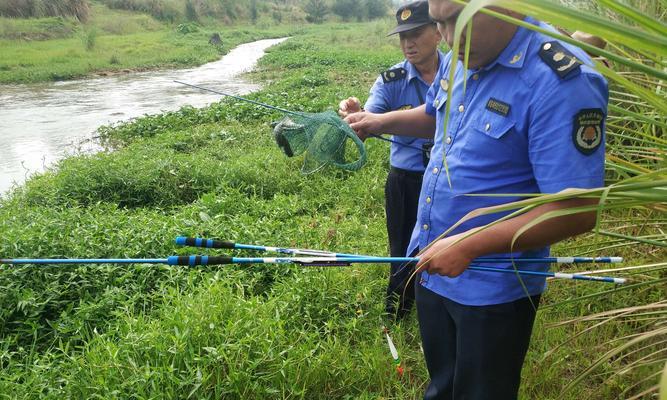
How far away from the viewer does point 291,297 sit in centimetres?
299

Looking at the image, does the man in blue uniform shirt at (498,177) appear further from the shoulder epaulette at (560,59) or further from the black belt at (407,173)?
the black belt at (407,173)

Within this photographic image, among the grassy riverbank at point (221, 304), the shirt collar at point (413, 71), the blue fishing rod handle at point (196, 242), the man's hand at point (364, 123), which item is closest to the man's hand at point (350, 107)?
the man's hand at point (364, 123)

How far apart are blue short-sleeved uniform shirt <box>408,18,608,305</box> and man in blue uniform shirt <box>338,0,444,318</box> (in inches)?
30.8

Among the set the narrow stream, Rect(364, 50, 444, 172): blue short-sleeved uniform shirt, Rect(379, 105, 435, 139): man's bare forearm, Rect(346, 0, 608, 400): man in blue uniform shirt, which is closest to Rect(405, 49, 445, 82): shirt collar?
Rect(364, 50, 444, 172): blue short-sleeved uniform shirt

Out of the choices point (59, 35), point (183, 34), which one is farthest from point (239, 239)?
point (183, 34)

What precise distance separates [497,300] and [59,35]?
→ 26681 mm

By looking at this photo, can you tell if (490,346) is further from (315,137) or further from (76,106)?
(76,106)

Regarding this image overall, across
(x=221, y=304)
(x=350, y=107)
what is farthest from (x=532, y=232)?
(x=221, y=304)

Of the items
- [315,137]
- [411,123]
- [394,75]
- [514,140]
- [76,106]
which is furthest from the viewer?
[76,106]

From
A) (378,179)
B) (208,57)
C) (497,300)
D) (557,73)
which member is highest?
(557,73)

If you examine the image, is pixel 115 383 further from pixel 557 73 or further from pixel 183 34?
pixel 183 34

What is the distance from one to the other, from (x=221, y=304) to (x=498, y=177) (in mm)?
1811

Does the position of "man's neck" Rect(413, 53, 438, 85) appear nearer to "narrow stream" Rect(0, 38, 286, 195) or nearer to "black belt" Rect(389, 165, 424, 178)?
"black belt" Rect(389, 165, 424, 178)

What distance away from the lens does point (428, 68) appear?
8.45ft
